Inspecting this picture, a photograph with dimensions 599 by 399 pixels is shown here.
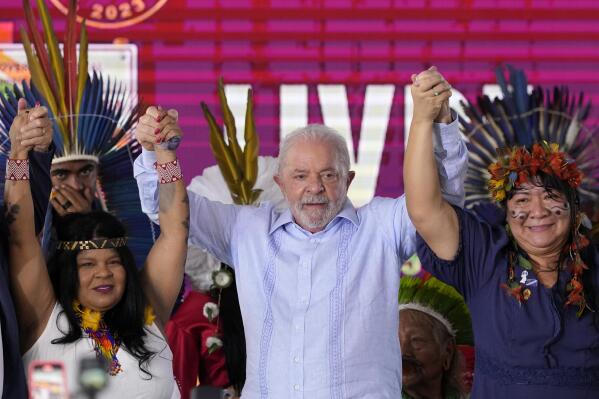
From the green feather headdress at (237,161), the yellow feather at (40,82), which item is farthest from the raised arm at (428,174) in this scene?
the yellow feather at (40,82)

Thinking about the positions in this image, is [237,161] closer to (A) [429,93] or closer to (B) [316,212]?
(B) [316,212]

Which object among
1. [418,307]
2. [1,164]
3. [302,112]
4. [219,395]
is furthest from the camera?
[302,112]

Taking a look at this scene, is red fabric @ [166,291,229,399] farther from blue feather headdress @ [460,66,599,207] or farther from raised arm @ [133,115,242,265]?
blue feather headdress @ [460,66,599,207]

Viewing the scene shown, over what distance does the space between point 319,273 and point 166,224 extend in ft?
1.48

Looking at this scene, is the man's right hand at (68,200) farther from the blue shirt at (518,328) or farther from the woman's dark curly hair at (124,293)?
the blue shirt at (518,328)

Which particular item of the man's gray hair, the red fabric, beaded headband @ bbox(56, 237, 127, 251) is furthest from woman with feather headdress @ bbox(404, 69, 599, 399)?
the red fabric

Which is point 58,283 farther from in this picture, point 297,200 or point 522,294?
point 522,294

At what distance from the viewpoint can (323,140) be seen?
3.48 m

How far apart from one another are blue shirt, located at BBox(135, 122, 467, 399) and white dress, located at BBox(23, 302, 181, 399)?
0.24 meters

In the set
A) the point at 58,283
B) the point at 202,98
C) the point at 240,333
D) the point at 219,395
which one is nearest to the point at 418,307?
the point at 240,333

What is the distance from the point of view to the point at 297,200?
11.3ft

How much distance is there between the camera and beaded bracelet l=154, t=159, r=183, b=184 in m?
3.38

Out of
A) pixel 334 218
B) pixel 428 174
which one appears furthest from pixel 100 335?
pixel 428 174

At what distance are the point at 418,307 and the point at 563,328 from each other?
1.24 metres
